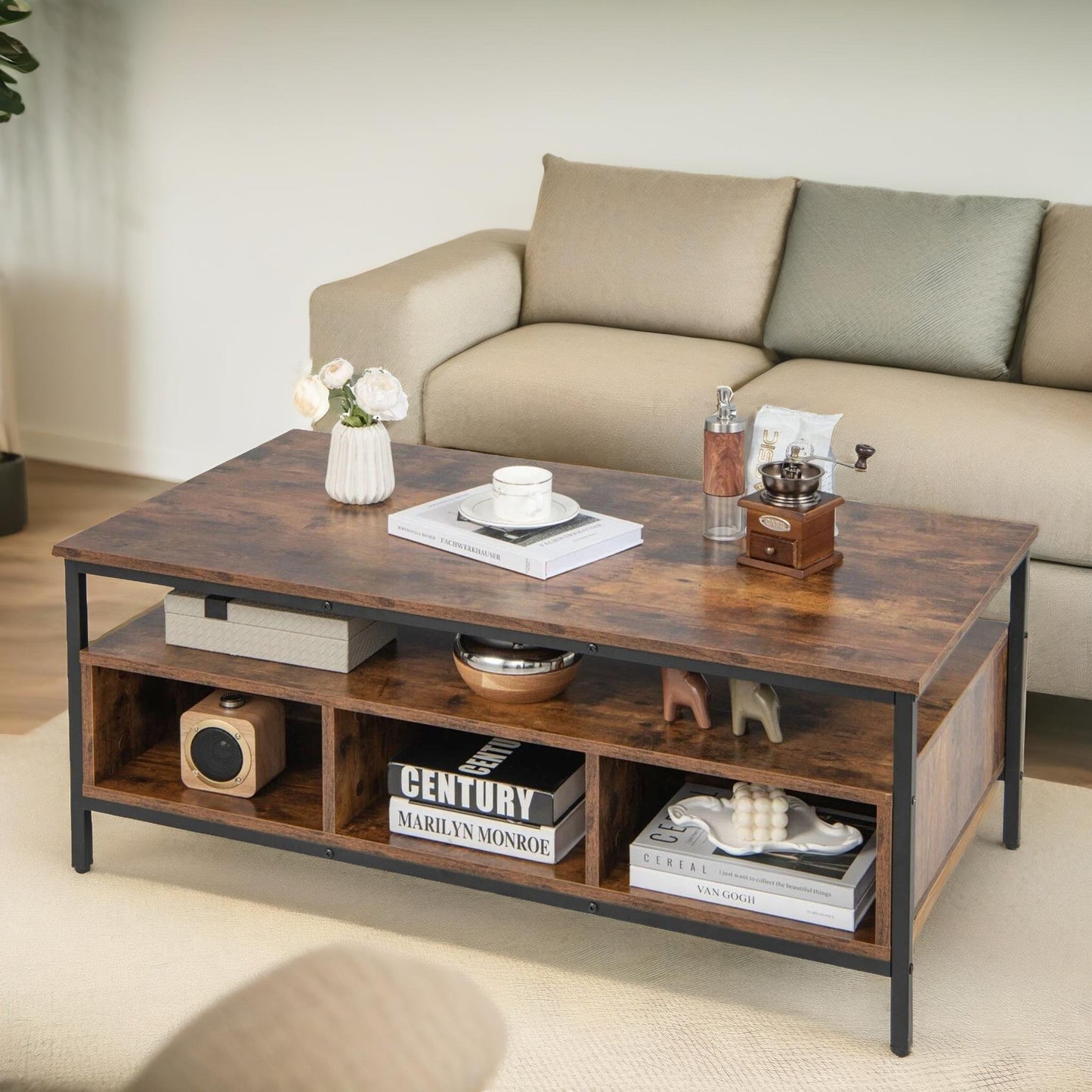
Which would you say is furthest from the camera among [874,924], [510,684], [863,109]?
[863,109]

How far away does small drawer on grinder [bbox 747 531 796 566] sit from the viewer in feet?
6.77

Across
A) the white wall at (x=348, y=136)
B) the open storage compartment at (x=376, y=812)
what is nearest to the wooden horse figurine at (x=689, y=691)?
the open storage compartment at (x=376, y=812)

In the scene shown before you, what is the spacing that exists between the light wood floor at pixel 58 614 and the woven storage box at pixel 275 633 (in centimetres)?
70

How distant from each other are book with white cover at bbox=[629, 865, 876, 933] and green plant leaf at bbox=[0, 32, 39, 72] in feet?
8.72

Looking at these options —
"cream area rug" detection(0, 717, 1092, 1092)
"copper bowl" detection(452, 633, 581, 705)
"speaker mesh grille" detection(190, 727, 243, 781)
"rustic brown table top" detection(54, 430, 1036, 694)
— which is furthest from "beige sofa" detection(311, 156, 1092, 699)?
"speaker mesh grille" detection(190, 727, 243, 781)

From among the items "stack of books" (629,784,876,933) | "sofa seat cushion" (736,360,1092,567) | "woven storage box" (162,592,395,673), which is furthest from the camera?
"sofa seat cushion" (736,360,1092,567)

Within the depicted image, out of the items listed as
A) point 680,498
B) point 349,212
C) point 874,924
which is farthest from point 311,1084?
point 349,212

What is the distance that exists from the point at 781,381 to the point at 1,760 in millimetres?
1587

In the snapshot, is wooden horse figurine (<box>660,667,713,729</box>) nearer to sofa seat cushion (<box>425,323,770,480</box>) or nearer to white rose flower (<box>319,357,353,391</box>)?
white rose flower (<box>319,357,353,391</box>)

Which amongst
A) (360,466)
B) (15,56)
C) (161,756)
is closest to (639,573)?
(360,466)

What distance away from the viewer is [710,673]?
1862 mm

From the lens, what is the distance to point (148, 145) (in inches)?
163

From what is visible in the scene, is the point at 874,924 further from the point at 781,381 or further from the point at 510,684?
the point at 781,381

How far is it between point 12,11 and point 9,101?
0.22 m
